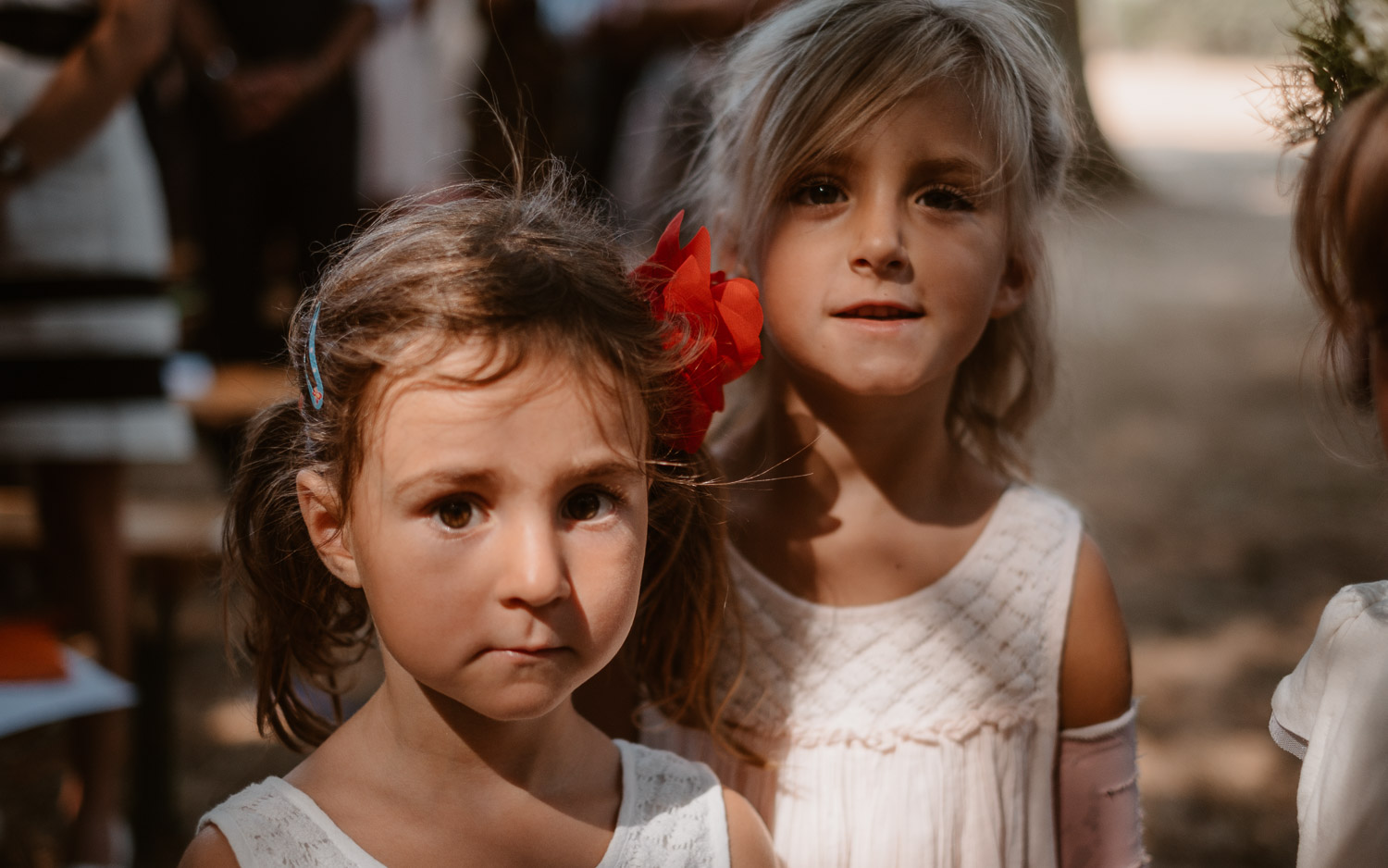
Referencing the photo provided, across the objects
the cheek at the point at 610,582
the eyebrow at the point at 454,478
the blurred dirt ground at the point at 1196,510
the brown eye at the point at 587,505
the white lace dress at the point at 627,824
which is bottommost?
the blurred dirt ground at the point at 1196,510

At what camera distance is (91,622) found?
2396mm

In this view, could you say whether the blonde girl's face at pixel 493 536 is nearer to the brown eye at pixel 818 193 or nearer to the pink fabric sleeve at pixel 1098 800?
the brown eye at pixel 818 193

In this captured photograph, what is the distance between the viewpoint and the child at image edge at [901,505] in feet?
4.49

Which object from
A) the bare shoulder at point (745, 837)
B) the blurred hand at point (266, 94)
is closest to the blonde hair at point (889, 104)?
the bare shoulder at point (745, 837)

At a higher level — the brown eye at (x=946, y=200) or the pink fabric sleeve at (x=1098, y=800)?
the brown eye at (x=946, y=200)

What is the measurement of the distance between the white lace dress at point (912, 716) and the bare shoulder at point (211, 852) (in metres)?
0.55

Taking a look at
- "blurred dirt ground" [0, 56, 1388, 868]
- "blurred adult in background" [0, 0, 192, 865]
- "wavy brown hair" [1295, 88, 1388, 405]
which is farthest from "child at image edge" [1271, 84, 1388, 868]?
"blurred adult in background" [0, 0, 192, 865]

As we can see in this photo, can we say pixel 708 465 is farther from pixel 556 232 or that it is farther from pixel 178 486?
pixel 178 486

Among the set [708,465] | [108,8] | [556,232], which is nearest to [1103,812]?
[708,465]

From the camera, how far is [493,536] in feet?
3.33

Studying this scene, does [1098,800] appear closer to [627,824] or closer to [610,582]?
[627,824]

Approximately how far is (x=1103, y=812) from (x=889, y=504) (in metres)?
0.45

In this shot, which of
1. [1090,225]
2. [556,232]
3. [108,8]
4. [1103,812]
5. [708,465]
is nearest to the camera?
[556,232]

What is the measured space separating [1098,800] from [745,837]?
50 cm
